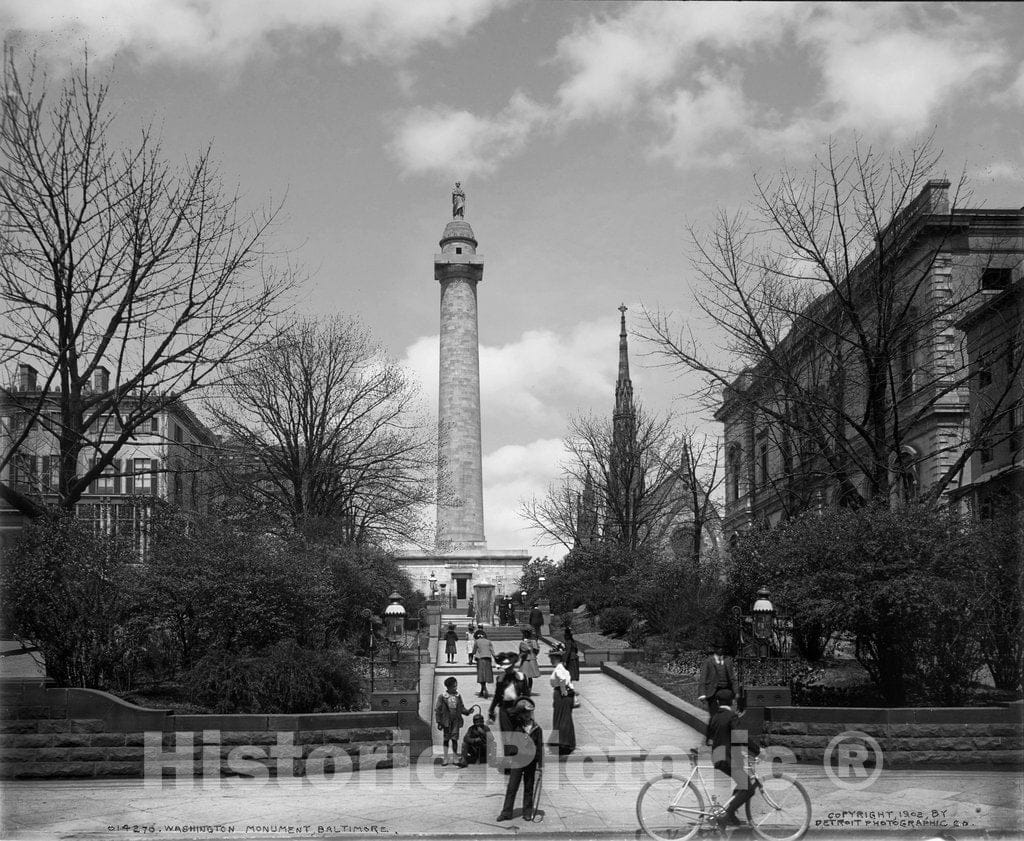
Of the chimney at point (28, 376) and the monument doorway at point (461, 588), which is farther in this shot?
the monument doorway at point (461, 588)

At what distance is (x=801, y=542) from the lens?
20.8m

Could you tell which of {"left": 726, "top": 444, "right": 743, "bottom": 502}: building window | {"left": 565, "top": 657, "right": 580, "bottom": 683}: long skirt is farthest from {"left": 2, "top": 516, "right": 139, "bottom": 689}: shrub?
{"left": 726, "top": 444, "right": 743, "bottom": 502}: building window

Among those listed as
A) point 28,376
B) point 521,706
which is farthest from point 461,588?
point 521,706

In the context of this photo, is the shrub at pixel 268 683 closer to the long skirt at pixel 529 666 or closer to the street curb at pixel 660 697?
the long skirt at pixel 529 666

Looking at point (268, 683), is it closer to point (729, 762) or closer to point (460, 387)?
point (729, 762)

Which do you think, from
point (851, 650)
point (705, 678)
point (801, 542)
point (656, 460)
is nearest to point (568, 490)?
point (656, 460)

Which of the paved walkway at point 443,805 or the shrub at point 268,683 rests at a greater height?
the shrub at point 268,683

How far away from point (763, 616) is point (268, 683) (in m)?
8.67

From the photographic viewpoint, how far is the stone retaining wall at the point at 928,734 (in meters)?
17.0

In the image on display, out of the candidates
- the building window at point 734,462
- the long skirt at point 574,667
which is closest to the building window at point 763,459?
the building window at point 734,462

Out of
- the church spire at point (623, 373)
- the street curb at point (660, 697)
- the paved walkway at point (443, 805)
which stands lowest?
the paved walkway at point (443, 805)

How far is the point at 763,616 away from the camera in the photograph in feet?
67.5

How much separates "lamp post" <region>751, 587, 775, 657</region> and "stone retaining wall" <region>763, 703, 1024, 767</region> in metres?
2.94

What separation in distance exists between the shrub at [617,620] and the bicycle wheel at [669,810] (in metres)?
29.4
